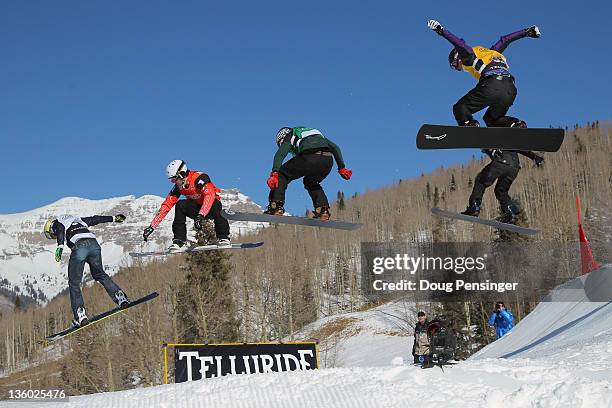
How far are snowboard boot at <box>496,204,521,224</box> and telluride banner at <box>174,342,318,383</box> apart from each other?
650cm

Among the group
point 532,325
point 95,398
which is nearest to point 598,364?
point 95,398

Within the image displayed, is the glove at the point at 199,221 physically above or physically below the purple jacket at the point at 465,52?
below

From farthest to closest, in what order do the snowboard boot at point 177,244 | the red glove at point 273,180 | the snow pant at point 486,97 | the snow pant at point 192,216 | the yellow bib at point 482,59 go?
the snowboard boot at point 177,244, the snow pant at point 192,216, the red glove at point 273,180, the yellow bib at point 482,59, the snow pant at point 486,97

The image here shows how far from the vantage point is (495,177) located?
9.37 metres

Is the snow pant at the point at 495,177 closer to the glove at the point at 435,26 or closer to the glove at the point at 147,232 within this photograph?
the glove at the point at 435,26

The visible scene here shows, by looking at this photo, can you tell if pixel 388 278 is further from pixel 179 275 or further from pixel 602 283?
pixel 602 283

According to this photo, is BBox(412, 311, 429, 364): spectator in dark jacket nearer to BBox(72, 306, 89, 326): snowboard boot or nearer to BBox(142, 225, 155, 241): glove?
BBox(142, 225, 155, 241): glove

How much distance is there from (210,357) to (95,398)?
4193 mm

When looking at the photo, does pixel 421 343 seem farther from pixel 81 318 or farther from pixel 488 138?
pixel 81 318

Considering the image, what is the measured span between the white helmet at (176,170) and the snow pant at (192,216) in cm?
58

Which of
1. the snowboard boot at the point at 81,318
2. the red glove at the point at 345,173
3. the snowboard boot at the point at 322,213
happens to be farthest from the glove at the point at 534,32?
the snowboard boot at the point at 81,318

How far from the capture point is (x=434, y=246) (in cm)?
6041

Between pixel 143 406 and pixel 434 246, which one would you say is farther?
pixel 434 246

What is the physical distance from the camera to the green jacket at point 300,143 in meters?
9.59
